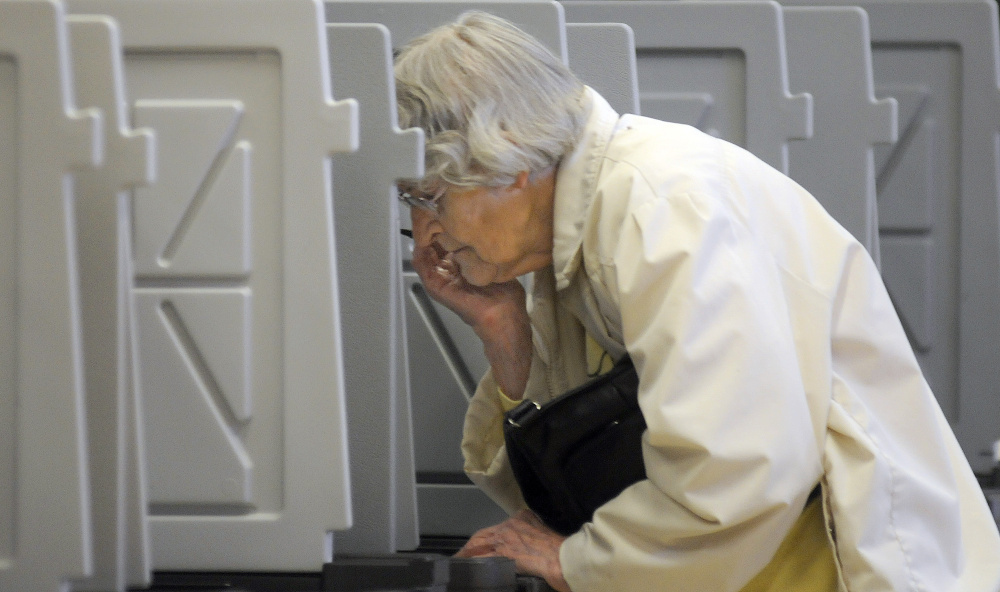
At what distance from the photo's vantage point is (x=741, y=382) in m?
1.40

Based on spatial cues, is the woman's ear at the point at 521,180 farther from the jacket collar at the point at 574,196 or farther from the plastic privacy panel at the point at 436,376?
the plastic privacy panel at the point at 436,376

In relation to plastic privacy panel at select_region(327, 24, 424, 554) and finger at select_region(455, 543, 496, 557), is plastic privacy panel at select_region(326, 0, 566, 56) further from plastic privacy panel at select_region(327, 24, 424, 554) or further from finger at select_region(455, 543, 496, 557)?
finger at select_region(455, 543, 496, 557)

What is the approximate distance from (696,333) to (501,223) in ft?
1.53

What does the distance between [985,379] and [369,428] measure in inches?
72.0

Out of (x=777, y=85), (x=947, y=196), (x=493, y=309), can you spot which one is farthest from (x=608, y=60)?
(x=947, y=196)

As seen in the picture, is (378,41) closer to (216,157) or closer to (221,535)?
(216,157)

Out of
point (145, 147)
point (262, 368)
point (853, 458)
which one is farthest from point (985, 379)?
point (145, 147)

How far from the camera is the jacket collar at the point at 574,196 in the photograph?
164cm

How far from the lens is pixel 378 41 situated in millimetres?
1792

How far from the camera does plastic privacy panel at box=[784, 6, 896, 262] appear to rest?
8.66ft

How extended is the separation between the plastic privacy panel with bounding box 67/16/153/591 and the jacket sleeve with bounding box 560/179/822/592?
25.2 inches

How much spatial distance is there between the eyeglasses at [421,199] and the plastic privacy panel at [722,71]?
0.92 m

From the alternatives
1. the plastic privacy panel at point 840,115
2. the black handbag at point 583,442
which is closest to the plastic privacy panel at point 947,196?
the plastic privacy panel at point 840,115

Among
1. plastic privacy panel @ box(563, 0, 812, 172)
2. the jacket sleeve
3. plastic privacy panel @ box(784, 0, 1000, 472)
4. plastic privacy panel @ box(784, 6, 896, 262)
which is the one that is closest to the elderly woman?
the jacket sleeve
